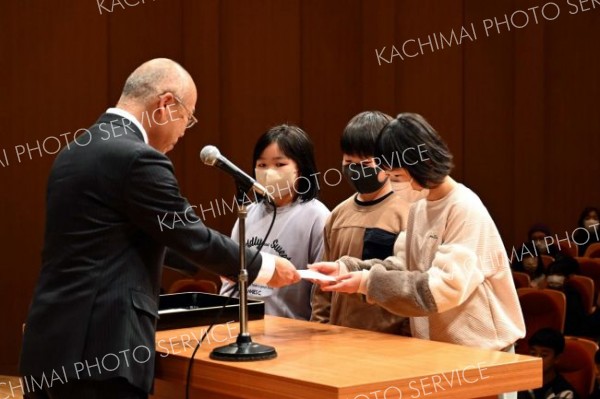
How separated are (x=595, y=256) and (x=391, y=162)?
216 inches

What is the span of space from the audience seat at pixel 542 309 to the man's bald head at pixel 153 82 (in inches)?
132

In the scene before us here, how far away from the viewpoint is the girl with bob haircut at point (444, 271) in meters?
2.53

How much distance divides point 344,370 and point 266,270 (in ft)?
1.65

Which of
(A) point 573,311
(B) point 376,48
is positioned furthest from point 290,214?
(B) point 376,48

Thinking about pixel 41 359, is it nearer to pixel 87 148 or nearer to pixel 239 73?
pixel 87 148

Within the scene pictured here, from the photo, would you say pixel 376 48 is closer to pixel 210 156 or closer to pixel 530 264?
pixel 530 264

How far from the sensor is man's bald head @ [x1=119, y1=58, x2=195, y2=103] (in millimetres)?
2451

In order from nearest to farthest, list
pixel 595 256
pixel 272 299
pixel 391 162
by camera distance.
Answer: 1. pixel 391 162
2. pixel 272 299
3. pixel 595 256

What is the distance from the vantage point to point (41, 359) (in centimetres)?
223

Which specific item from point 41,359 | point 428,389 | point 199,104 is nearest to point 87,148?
point 41,359

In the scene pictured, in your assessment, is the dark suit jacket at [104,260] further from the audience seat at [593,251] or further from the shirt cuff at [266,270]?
the audience seat at [593,251]

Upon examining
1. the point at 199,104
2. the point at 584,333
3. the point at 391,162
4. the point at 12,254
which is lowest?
the point at 584,333

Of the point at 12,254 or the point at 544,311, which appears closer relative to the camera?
the point at 544,311

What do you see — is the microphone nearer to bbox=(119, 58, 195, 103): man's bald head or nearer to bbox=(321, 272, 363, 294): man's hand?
bbox=(119, 58, 195, 103): man's bald head
